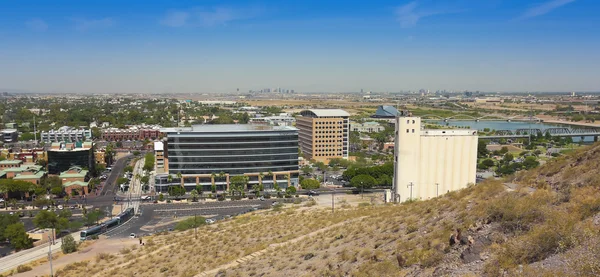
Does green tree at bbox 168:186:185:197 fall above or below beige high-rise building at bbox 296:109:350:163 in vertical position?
below

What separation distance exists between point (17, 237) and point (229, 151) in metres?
32.1

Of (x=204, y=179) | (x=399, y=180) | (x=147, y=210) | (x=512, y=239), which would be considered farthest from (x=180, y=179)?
(x=512, y=239)

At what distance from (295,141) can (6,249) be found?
1643 inches

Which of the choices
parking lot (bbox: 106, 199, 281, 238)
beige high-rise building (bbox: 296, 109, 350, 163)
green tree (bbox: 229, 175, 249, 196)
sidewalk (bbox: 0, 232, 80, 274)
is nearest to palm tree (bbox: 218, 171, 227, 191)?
green tree (bbox: 229, 175, 249, 196)

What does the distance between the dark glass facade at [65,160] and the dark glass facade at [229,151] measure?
19.1 meters

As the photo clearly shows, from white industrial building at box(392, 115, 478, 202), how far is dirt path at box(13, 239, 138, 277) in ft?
95.2

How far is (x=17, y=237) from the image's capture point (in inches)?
1618

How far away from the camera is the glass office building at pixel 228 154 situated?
6625cm

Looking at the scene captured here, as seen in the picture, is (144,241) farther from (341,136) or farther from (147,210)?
(341,136)

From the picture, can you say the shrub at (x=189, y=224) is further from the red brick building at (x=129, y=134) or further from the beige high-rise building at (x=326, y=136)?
the red brick building at (x=129, y=134)

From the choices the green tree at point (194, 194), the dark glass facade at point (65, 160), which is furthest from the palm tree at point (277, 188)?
the dark glass facade at point (65, 160)

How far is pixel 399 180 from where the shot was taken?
4666cm

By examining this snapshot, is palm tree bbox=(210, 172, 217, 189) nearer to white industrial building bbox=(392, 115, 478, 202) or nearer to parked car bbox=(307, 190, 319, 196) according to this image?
parked car bbox=(307, 190, 319, 196)

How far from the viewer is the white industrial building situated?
4625cm
